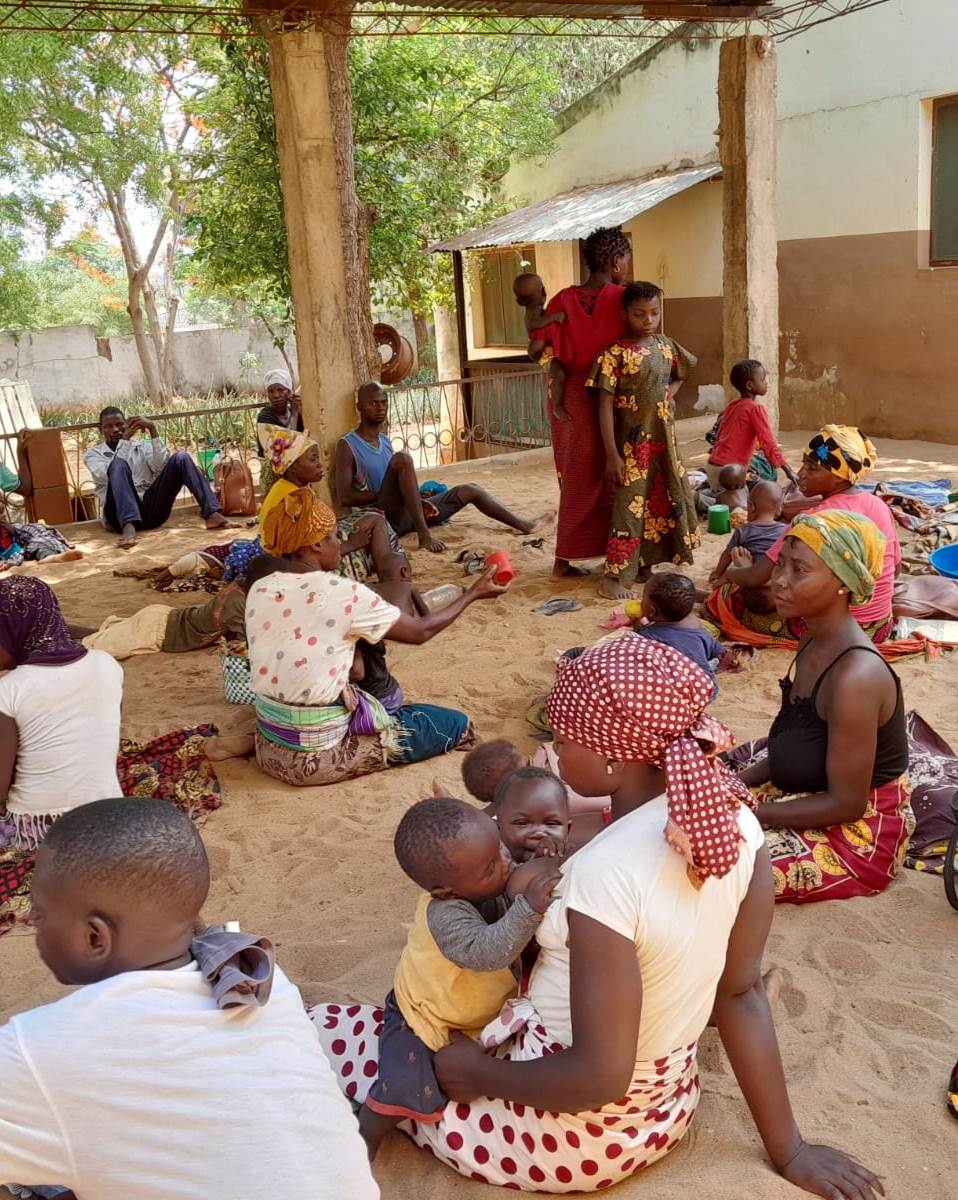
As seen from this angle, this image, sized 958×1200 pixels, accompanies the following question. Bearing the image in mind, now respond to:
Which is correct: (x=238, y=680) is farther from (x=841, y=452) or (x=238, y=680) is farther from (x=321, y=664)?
(x=841, y=452)

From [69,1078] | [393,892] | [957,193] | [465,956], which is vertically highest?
[957,193]

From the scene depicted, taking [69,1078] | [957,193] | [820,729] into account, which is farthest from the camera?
[957,193]

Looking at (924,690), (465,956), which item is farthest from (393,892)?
(924,690)

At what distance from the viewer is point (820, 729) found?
3.05 metres

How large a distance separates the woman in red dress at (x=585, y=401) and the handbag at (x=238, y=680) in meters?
2.45

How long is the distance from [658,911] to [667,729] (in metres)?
0.30

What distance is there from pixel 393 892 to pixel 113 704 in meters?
1.09

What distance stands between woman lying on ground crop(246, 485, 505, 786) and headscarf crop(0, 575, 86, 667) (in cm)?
77

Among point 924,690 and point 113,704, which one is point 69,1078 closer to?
point 113,704

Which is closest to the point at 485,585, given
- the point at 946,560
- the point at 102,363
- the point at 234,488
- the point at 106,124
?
the point at 946,560

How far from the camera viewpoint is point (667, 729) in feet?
6.11

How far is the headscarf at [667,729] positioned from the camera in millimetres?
1788

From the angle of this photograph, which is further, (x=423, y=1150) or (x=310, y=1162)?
(x=423, y=1150)

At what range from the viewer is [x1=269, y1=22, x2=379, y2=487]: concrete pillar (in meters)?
6.72
